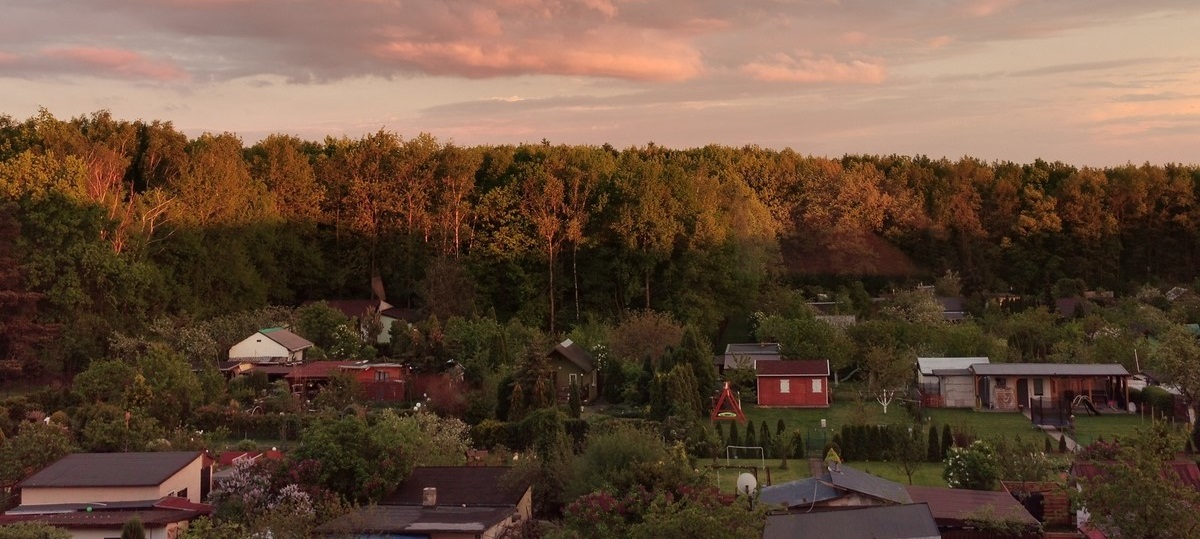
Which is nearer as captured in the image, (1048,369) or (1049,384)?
(1049,384)

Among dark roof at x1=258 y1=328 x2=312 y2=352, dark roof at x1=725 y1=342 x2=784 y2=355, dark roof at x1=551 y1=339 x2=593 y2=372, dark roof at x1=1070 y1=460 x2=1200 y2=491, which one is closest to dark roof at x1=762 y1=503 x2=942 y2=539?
dark roof at x1=1070 y1=460 x2=1200 y2=491

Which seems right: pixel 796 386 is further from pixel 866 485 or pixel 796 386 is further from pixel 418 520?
pixel 418 520

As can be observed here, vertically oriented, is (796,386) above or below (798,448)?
above

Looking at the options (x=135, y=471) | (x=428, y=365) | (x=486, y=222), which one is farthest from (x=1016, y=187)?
(x=135, y=471)

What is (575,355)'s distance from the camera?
41344mm

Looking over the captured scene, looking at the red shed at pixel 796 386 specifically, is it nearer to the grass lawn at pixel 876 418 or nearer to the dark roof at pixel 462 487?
the grass lawn at pixel 876 418

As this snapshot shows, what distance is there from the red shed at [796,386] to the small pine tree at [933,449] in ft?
26.5

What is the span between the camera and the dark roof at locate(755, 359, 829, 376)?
3775cm

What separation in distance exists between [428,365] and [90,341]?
13981 mm

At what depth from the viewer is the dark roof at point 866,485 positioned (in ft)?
68.0

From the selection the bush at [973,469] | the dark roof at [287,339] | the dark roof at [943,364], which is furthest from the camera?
the dark roof at [287,339]

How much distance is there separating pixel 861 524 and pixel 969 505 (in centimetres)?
335

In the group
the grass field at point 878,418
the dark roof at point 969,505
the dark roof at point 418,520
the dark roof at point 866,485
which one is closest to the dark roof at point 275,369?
the grass field at point 878,418

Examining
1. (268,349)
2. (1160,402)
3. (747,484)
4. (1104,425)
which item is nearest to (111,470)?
(747,484)
